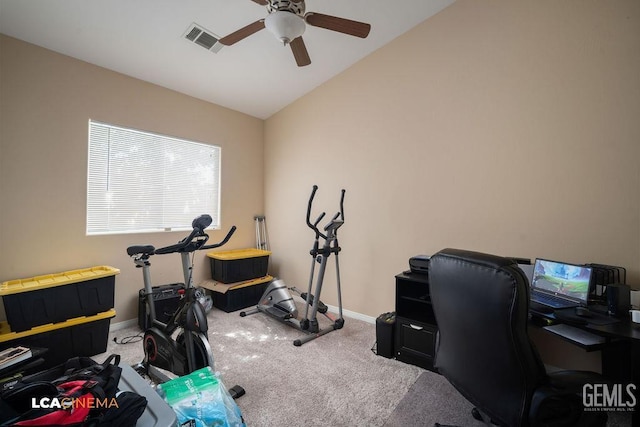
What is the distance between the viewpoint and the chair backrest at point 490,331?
3.38 feet

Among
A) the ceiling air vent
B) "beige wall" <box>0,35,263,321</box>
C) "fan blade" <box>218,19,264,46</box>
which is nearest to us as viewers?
"fan blade" <box>218,19,264,46</box>

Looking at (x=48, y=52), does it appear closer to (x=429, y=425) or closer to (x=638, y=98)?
(x=429, y=425)

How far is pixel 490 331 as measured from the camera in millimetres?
1093

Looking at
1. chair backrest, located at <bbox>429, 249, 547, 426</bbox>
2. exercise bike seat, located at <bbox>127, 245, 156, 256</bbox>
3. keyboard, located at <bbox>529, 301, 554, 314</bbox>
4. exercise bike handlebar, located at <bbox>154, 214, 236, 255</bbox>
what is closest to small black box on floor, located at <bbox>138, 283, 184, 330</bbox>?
exercise bike seat, located at <bbox>127, 245, 156, 256</bbox>

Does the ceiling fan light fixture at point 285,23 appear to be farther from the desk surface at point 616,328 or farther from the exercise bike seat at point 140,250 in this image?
the desk surface at point 616,328

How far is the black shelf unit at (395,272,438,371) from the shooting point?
2248 mm

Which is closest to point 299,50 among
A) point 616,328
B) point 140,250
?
point 140,250

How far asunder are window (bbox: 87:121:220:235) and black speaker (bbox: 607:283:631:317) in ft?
13.1

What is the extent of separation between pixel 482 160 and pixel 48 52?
415 centimetres

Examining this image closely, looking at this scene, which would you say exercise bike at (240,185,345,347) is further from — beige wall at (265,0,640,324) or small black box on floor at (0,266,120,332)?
small black box on floor at (0,266,120,332)

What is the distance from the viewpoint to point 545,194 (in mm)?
2154

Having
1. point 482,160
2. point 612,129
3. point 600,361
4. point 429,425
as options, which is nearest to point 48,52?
point 482,160
